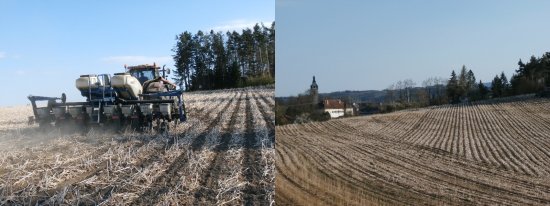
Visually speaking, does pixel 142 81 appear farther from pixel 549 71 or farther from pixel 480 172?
pixel 549 71

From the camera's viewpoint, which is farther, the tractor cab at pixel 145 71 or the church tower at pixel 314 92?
the tractor cab at pixel 145 71

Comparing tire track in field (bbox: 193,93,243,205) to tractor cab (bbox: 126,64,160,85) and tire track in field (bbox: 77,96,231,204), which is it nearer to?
tire track in field (bbox: 77,96,231,204)

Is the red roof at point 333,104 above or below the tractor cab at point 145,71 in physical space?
below

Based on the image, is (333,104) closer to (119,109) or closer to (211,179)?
(211,179)

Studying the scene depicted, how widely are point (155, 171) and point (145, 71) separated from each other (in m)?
4.98

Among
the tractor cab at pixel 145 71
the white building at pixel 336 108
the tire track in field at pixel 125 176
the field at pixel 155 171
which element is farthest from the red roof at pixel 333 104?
the tractor cab at pixel 145 71

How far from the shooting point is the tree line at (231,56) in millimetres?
2848

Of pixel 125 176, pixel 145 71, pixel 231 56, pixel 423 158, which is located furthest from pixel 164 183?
pixel 145 71

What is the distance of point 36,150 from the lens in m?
4.84

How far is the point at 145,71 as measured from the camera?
8.51m

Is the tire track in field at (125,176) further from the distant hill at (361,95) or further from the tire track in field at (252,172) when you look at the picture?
the distant hill at (361,95)

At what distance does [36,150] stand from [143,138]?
5.64ft

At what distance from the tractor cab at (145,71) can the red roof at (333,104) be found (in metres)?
5.59

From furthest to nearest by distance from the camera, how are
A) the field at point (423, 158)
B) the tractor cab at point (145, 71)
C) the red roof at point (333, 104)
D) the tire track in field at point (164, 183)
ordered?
the tractor cab at point (145, 71), the field at point (423, 158), the red roof at point (333, 104), the tire track in field at point (164, 183)
